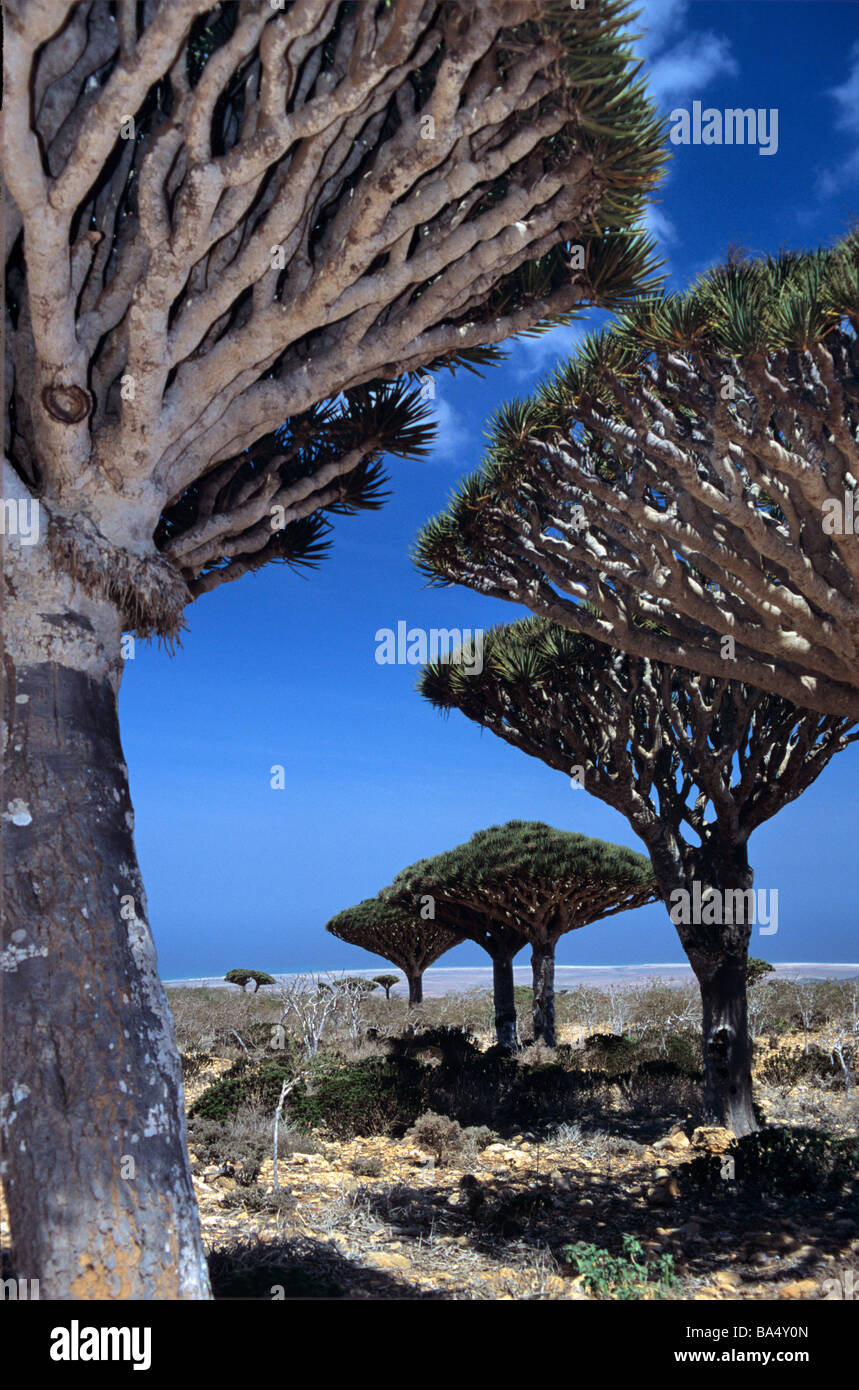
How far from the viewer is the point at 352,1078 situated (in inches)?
439

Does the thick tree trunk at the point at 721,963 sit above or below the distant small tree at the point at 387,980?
above

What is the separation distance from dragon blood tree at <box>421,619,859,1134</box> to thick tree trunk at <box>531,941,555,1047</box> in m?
7.11

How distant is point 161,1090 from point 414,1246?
3767 mm

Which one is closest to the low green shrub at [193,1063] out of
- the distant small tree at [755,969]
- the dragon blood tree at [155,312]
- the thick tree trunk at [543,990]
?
the thick tree trunk at [543,990]

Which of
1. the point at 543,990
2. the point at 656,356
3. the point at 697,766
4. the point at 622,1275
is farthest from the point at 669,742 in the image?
the point at 543,990

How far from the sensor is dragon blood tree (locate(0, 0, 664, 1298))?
3.36 metres

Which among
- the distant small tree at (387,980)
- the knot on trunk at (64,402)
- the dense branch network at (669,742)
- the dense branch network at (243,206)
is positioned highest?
the dense branch network at (243,206)

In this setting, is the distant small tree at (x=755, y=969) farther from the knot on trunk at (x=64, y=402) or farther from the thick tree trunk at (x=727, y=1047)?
the knot on trunk at (x=64, y=402)

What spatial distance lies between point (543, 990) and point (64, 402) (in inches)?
608

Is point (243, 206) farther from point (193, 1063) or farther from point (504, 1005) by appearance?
point (504, 1005)

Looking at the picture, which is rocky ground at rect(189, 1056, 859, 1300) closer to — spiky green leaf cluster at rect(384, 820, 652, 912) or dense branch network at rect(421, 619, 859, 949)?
dense branch network at rect(421, 619, 859, 949)

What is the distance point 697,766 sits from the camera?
10320 mm

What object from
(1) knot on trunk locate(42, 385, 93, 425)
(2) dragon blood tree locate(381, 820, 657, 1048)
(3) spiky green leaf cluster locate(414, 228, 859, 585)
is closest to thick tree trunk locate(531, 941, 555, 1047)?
(2) dragon blood tree locate(381, 820, 657, 1048)

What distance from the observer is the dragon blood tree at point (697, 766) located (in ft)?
32.1
